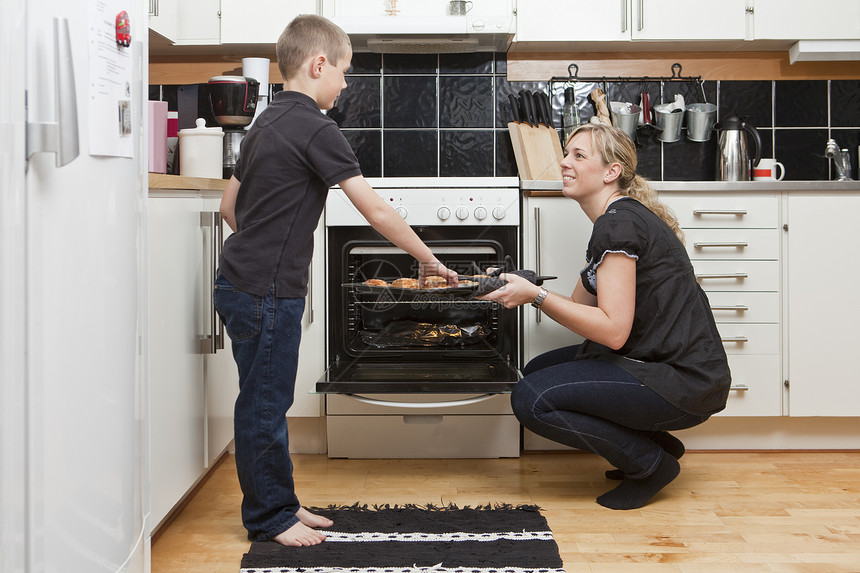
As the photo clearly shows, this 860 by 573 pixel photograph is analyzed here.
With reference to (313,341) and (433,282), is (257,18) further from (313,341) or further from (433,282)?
(433,282)

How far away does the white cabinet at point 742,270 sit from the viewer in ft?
8.36

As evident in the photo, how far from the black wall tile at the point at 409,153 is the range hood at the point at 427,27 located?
33cm

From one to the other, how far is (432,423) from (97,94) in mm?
1599

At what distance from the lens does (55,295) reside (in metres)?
1.14

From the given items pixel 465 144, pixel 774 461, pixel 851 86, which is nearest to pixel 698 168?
pixel 851 86

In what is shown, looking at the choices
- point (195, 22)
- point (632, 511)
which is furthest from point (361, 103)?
point (632, 511)

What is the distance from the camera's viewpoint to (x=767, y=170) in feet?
9.60

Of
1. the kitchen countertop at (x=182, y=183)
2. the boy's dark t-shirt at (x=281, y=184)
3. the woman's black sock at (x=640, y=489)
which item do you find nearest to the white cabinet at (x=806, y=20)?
the woman's black sock at (x=640, y=489)

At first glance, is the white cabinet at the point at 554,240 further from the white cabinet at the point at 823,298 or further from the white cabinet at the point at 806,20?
the white cabinet at the point at 806,20

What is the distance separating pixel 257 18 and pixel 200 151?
2.60ft

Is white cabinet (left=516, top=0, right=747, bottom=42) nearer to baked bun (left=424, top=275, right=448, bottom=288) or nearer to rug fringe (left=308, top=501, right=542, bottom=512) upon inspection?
baked bun (left=424, top=275, right=448, bottom=288)

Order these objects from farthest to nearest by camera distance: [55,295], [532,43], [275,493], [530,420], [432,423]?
[532,43] < [432,423] < [530,420] < [275,493] < [55,295]

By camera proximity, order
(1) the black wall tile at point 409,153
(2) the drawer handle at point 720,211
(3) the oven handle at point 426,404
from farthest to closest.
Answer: (1) the black wall tile at point 409,153 → (2) the drawer handle at point 720,211 → (3) the oven handle at point 426,404

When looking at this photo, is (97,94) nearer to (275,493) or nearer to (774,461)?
(275,493)
